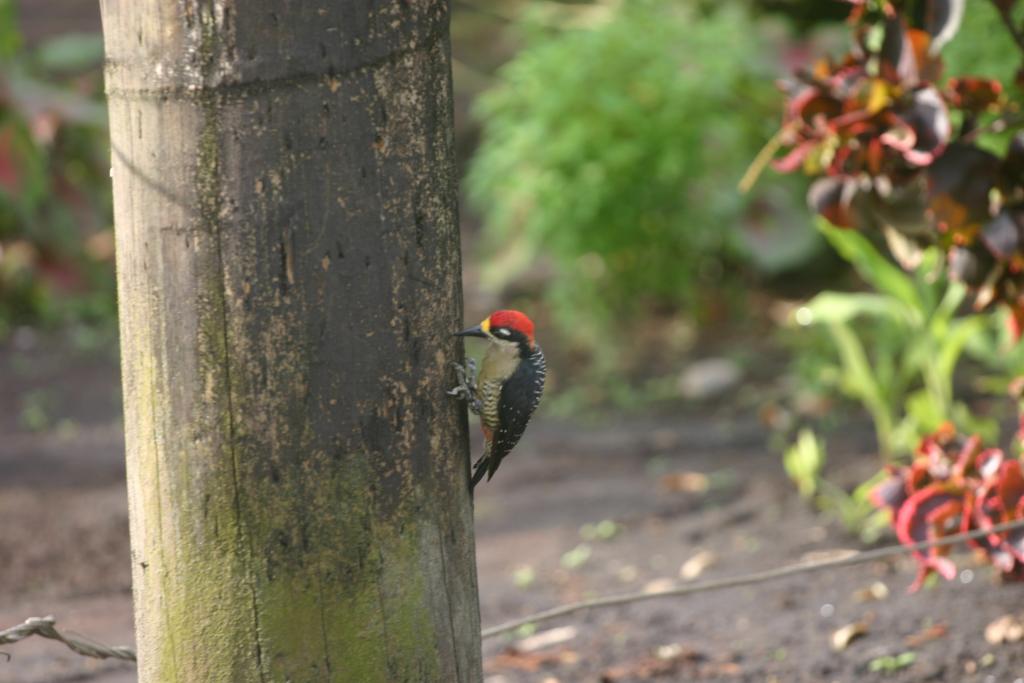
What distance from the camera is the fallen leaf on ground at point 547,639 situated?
3.65 metres

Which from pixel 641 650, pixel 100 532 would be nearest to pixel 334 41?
pixel 641 650

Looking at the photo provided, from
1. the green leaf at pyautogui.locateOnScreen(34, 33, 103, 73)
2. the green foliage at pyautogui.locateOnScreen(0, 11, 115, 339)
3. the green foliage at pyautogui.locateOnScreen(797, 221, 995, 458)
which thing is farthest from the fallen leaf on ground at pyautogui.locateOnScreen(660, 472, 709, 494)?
the green leaf at pyautogui.locateOnScreen(34, 33, 103, 73)

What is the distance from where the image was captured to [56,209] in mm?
7840

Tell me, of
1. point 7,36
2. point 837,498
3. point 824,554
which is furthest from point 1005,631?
point 7,36

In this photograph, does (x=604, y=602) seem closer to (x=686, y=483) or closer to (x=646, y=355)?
(x=686, y=483)

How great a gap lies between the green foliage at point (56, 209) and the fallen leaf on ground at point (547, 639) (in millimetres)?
A: 5043

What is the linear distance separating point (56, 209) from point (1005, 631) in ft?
21.1

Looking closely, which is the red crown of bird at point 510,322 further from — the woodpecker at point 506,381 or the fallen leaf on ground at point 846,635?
the fallen leaf on ground at point 846,635

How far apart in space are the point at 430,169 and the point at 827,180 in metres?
1.44

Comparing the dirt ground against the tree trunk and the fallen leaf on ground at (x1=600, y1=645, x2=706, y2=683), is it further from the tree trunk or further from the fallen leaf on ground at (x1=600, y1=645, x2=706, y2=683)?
the tree trunk

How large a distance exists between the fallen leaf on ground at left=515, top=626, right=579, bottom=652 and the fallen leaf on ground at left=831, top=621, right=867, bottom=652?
77 cm

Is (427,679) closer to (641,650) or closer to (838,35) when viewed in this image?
(641,650)

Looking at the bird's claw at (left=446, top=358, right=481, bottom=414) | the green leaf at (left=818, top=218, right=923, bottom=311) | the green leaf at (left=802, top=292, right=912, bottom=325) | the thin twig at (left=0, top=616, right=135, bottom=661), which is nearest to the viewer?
the bird's claw at (left=446, top=358, right=481, bottom=414)

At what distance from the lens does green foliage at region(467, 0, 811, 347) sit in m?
A: 6.24
